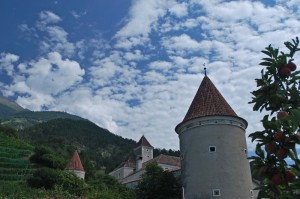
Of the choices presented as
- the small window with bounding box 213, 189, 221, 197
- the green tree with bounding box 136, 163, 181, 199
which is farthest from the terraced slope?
the small window with bounding box 213, 189, 221, 197

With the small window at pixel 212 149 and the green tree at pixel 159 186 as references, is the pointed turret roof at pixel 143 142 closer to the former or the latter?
the green tree at pixel 159 186

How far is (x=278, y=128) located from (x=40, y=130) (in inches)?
5261

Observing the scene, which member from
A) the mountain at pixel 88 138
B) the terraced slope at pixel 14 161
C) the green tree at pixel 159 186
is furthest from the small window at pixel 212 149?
the mountain at pixel 88 138

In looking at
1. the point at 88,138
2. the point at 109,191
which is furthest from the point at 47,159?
the point at 88,138

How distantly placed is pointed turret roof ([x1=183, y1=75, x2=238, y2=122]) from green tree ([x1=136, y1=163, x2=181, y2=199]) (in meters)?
6.26

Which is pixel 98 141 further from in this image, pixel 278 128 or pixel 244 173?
pixel 278 128

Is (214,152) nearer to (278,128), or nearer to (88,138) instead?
(278,128)

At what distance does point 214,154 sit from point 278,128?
2301 centimetres

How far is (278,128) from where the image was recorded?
4.11m

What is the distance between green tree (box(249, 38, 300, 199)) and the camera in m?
3.91

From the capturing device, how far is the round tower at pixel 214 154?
2611cm

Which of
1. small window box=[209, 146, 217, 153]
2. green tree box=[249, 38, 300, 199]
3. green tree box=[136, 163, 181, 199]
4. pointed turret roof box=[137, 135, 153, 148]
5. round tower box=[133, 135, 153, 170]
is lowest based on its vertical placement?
green tree box=[249, 38, 300, 199]

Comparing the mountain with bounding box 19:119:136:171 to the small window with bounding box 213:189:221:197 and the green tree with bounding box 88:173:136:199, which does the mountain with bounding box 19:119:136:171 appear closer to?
the green tree with bounding box 88:173:136:199

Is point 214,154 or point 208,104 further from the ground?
point 208,104
